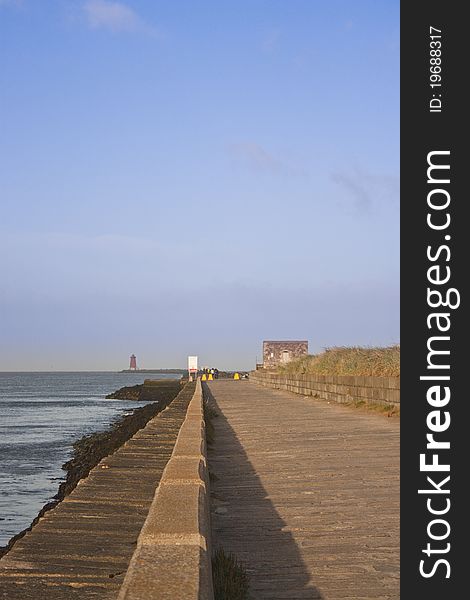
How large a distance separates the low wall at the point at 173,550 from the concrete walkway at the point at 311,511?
66 centimetres

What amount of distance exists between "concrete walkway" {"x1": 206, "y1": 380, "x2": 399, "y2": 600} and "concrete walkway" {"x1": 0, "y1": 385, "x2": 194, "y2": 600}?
2.36 ft

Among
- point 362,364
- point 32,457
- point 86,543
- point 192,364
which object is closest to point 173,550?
point 86,543

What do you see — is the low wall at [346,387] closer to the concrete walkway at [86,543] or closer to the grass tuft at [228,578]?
the concrete walkway at [86,543]

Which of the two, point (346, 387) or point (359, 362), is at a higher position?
point (359, 362)

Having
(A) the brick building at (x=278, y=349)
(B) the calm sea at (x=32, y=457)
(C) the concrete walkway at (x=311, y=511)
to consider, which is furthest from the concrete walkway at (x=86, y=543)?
(A) the brick building at (x=278, y=349)

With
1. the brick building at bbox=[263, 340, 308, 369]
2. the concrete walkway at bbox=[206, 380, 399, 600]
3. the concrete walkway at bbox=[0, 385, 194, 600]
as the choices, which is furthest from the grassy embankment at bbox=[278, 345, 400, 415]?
the brick building at bbox=[263, 340, 308, 369]

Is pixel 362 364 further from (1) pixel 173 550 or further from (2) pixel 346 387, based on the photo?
(1) pixel 173 550

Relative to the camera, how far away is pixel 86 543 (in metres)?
5.46

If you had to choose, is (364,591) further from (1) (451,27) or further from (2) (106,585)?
(1) (451,27)

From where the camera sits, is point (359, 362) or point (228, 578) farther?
point (359, 362)

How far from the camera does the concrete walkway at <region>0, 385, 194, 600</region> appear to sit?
4.52 meters

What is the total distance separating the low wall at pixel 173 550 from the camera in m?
3.29

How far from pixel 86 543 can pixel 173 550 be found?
1733mm

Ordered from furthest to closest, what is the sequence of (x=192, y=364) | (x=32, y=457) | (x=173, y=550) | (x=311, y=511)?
(x=192, y=364) → (x=32, y=457) → (x=311, y=511) → (x=173, y=550)
